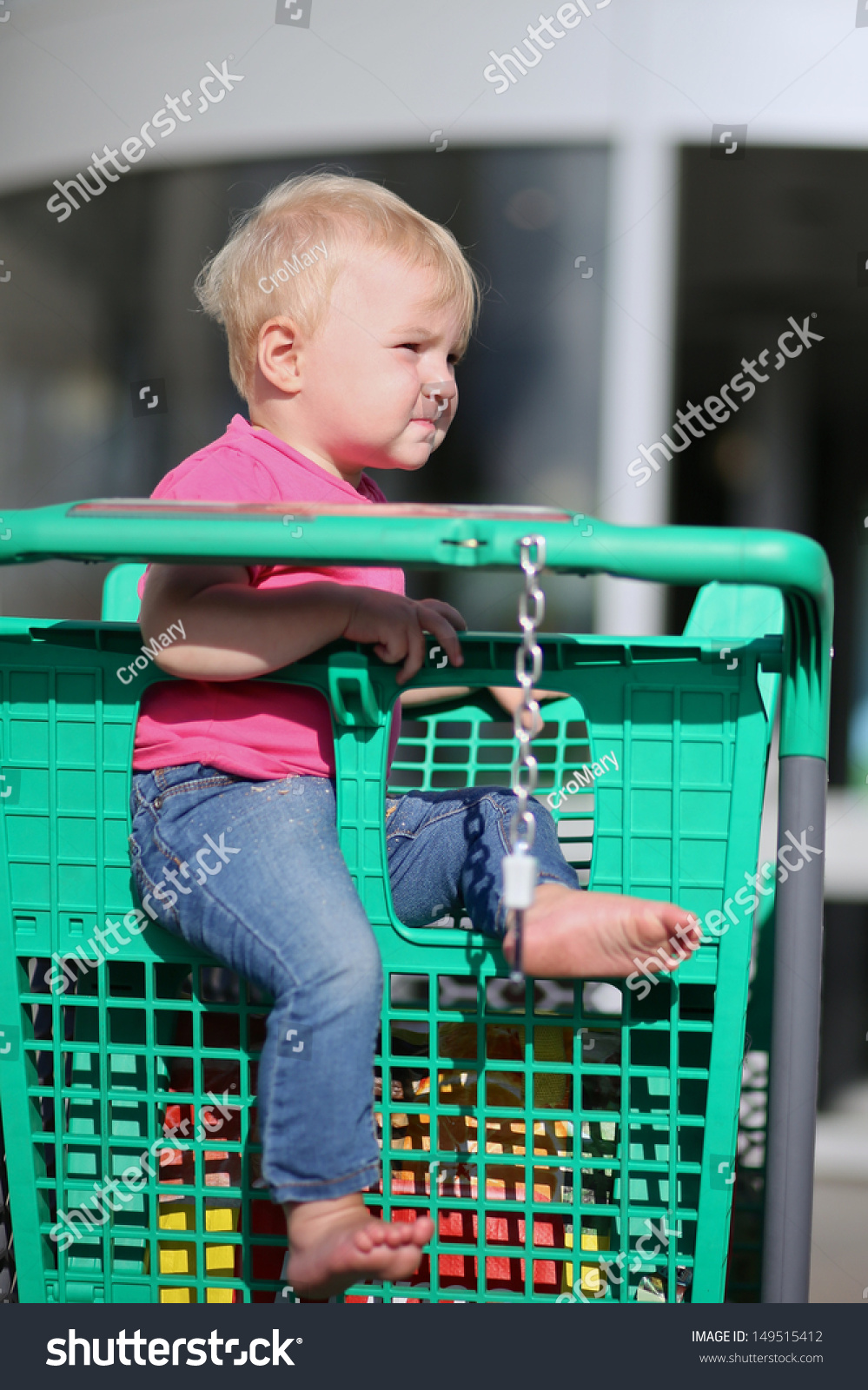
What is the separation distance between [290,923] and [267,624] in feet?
0.72

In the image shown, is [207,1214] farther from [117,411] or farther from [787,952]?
[117,411]

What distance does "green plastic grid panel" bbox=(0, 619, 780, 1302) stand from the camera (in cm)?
83

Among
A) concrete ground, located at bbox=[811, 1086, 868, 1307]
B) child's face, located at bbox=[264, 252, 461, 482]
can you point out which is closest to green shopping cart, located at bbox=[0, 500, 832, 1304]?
child's face, located at bbox=[264, 252, 461, 482]

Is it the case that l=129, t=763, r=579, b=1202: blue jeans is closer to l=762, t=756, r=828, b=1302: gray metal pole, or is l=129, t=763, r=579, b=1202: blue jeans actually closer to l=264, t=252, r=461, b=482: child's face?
l=762, t=756, r=828, b=1302: gray metal pole

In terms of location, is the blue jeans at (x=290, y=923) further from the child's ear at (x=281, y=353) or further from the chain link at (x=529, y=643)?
the child's ear at (x=281, y=353)

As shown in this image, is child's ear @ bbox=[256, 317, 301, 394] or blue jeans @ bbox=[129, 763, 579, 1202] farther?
child's ear @ bbox=[256, 317, 301, 394]

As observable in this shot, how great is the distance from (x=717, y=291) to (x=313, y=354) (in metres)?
2.39

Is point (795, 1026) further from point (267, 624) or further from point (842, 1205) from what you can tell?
point (842, 1205)

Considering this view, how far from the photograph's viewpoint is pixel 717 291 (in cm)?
314

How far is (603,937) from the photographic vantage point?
793mm

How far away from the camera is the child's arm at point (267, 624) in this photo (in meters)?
0.83

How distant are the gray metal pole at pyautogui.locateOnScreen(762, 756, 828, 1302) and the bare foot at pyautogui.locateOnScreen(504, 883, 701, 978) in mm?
72
